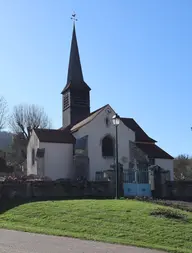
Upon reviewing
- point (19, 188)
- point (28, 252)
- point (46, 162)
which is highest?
point (46, 162)

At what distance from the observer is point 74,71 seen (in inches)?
1847

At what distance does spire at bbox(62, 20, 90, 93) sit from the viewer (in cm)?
4559

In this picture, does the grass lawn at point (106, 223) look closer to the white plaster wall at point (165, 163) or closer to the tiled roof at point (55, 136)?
the tiled roof at point (55, 136)

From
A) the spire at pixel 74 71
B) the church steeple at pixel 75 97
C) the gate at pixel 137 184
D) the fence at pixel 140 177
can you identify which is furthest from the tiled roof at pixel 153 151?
the fence at pixel 140 177

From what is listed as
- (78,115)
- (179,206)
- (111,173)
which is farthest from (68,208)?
(78,115)

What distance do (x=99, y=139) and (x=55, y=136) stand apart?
14.3 ft

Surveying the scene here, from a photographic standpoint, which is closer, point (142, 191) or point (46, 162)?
point (142, 191)

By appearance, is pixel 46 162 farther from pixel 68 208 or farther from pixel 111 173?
pixel 68 208

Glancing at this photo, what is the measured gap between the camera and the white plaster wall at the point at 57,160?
37.2 meters

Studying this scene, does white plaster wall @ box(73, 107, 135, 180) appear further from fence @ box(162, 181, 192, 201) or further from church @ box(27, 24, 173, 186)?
fence @ box(162, 181, 192, 201)

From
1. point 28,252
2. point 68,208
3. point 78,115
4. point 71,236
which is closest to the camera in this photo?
point 28,252

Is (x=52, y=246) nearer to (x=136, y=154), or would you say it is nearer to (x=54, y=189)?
(x=54, y=189)

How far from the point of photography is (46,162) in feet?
122

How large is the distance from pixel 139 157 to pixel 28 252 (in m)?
29.4
